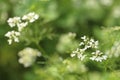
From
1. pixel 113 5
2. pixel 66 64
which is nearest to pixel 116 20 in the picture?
pixel 113 5

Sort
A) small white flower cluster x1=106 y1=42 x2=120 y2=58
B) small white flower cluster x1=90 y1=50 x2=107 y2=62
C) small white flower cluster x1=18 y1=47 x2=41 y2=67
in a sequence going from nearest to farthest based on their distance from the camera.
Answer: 1. small white flower cluster x1=90 y1=50 x2=107 y2=62
2. small white flower cluster x1=106 y1=42 x2=120 y2=58
3. small white flower cluster x1=18 y1=47 x2=41 y2=67

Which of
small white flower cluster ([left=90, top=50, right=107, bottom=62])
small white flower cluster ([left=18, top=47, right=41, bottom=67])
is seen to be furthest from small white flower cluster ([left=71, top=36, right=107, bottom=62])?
small white flower cluster ([left=18, top=47, right=41, bottom=67])

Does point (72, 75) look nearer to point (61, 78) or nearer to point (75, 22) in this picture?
point (61, 78)

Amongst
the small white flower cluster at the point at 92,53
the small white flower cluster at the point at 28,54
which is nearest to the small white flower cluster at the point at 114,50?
the small white flower cluster at the point at 92,53

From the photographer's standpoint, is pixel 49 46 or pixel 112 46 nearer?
pixel 112 46

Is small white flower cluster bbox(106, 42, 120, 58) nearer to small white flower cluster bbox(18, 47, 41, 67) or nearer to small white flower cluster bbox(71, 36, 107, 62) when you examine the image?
small white flower cluster bbox(71, 36, 107, 62)

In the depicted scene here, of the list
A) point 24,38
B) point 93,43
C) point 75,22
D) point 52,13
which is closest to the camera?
point 93,43

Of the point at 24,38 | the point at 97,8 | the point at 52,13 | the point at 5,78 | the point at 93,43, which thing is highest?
the point at 97,8

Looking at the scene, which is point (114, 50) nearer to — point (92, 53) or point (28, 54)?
point (92, 53)

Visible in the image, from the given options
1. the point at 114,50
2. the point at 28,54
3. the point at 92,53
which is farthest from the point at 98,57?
the point at 28,54

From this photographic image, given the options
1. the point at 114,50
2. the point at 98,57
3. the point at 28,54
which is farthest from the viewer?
the point at 28,54

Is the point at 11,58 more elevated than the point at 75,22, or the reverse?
the point at 75,22
